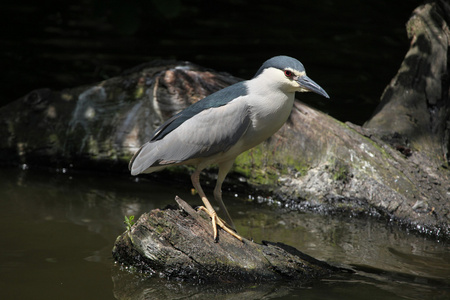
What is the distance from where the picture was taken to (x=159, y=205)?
6.89 meters

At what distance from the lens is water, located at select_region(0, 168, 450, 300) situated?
482cm

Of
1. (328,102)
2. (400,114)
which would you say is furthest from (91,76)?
(400,114)

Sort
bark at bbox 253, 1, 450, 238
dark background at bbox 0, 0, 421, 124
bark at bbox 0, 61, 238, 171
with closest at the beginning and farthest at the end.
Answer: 1. bark at bbox 253, 1, 450, 238
2. bark at bbox 0, 61, 238, 171
3. dark background at bbox 0, 0, 421, 124

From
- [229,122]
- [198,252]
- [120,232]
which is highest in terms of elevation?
[229,122]

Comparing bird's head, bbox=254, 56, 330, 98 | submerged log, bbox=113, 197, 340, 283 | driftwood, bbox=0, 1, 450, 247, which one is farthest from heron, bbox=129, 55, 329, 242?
driftwood, bbox=0, 1, 450, 247

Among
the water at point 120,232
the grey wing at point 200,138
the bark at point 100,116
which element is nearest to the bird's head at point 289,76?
the grey wing at point 200,138

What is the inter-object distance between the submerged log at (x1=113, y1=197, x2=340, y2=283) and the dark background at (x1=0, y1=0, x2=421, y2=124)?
503 centimetres

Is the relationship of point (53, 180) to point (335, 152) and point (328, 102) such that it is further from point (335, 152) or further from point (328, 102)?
point (328, 102)

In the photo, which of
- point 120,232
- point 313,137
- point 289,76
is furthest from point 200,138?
point 313,137

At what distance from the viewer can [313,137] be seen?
7020 mm

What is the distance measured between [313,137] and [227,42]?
674cm

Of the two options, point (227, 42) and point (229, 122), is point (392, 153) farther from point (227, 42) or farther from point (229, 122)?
point (227, 42)

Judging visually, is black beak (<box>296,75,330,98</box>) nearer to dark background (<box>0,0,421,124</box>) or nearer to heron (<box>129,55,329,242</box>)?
heron (<box>129,55,329,242</box>)

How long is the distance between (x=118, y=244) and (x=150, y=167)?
0.73 m
